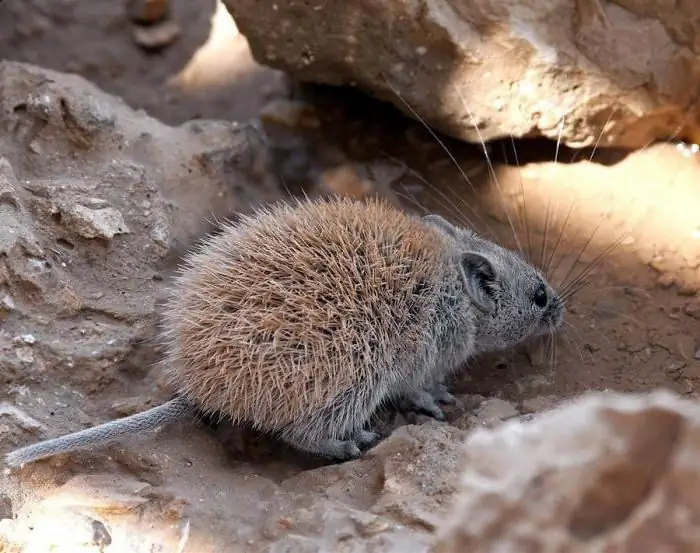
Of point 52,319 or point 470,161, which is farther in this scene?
point 470,161

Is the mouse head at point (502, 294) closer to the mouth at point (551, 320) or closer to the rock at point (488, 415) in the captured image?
the mouth at point (551, 320)

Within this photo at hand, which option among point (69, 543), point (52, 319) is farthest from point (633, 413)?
point (52, 319)

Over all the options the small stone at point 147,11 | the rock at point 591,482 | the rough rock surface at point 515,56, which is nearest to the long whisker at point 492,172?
the rough rock surface at point 515,56

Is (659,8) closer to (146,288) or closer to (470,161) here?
(470,161)

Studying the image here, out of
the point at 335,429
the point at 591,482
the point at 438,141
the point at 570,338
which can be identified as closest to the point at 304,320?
the point at 335,429

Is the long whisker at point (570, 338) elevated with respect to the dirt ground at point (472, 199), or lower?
lower

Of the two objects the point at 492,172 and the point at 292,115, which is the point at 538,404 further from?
the point at 292,115
